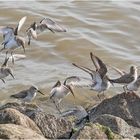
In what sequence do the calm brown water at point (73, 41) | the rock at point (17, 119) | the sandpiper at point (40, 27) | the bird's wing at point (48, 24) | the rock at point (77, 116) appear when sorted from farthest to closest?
1. the bird's wing at point (48, 24)
2. the sandpiper at point (40, 27)
3. the calm brown water at point (73, 41)
4. the rock at point (77, 116)
5. the rock at point (17, 119)

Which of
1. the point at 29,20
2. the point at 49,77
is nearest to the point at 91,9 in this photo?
the point at 29,20

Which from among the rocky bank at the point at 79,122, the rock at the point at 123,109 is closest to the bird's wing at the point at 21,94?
the rocky bank at the point at 79,122

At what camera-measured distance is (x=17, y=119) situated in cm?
868

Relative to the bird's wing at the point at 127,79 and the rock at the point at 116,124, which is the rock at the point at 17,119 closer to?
the rock at the point at 116,124

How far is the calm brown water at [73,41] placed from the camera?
13.0m

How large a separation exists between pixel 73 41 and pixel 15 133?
8.43m

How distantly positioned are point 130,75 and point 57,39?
16.5ft

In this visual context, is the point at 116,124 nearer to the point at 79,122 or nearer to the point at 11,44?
the point at 79,122

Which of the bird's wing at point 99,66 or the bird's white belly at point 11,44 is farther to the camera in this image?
the bird's white belly at point 11,44

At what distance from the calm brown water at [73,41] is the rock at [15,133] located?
3.78 meters

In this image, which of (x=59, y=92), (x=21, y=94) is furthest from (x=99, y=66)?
(x=21, y=94)

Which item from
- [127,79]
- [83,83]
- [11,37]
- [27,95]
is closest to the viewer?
[27,95]

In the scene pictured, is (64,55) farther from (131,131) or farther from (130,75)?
(131,131)

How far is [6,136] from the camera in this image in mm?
7789
